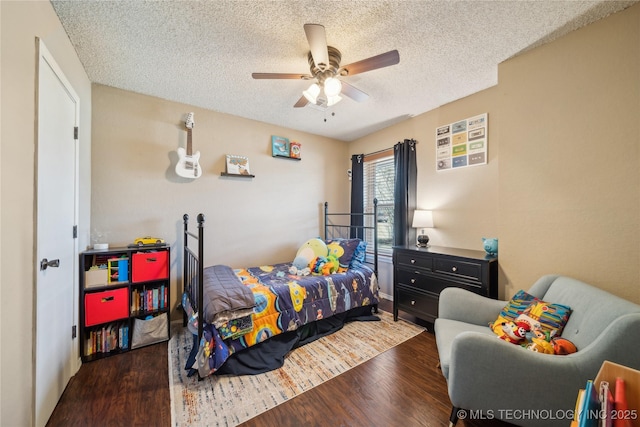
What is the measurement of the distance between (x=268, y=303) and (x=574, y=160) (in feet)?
8.53

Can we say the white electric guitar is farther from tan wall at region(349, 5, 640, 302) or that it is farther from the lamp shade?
tan wall at region(349, 5, 640, 302)

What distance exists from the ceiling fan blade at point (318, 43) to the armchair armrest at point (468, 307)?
2028mm

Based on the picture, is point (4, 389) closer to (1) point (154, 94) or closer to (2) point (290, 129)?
(1) point (154, 94)

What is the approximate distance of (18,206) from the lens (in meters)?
1.11

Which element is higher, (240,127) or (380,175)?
(240,127)

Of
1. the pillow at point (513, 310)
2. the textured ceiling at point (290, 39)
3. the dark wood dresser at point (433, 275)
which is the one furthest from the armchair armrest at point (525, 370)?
the textured ceiling at point (290, 39)

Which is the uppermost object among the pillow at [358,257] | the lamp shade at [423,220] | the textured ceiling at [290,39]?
the textured ceiling at [290,39]

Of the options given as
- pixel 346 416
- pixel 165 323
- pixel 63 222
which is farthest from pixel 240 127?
pixel 346 416

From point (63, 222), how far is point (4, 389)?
3.47 ft

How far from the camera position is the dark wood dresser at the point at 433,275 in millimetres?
2012

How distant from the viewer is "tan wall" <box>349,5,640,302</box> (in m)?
1.46

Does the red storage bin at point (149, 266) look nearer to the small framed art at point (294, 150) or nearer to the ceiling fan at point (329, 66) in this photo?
the ceiling fan at point (329, 66)

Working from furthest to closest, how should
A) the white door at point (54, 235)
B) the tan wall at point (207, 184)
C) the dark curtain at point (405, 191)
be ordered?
1. the dark curtain at point (405, 191)
2. the tan wall at point (207, 184)
3. the white door at point (54, 235)

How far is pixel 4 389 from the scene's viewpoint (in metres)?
0.98
